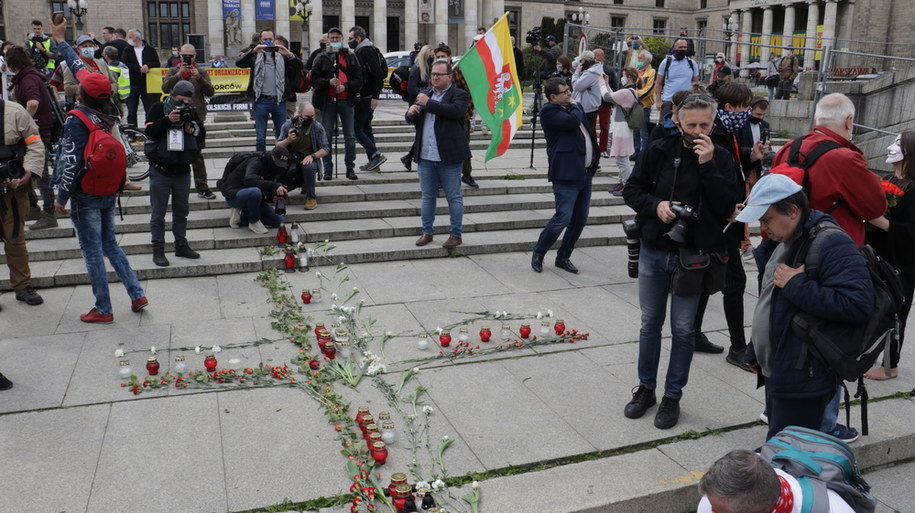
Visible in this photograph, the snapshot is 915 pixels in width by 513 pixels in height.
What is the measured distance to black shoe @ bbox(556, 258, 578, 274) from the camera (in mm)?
8477

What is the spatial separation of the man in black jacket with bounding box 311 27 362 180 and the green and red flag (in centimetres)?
257

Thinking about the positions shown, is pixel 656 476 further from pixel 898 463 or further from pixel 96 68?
pixel 96 68

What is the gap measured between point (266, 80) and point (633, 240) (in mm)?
7312

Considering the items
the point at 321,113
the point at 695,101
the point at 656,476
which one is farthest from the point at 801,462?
the point at 321,113

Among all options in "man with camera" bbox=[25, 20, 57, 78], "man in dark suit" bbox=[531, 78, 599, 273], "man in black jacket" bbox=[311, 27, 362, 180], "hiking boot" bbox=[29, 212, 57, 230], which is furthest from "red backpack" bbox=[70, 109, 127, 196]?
"man with camera" bbox=[25, 20, 57, 78]

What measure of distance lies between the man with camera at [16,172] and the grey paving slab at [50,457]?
2.44 m

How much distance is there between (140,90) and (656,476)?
1324 centimetres

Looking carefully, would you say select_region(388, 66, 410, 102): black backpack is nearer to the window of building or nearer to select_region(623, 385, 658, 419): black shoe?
select_region(623, 385, 658, 419): black shoe

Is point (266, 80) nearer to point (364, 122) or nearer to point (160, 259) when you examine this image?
point (364, 122)

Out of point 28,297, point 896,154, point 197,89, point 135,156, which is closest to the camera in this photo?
point 896,154

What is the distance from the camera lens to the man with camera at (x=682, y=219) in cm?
459

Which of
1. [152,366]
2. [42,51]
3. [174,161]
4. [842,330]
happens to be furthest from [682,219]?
[42,51]

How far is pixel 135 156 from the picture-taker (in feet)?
39.6

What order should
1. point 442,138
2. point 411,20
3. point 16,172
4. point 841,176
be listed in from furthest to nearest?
point 411,20, point 442,138, point 16,172, point 841,176
